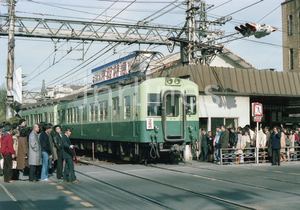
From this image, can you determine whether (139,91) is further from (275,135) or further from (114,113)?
(275,135)

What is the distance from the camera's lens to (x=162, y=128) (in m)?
15.7

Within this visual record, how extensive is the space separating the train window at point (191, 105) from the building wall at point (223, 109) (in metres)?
2.91

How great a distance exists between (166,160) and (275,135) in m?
5.12

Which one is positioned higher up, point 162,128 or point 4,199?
point 162,128

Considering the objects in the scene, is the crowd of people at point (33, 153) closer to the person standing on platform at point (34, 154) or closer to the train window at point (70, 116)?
the person standing on platform at point (34, 154)

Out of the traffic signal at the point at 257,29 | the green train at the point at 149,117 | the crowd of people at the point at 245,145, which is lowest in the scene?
the crowd of people at the point at 245,145

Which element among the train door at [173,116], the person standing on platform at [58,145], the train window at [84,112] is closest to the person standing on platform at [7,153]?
the person standing on platform at [58,145]

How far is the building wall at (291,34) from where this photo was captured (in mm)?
42062

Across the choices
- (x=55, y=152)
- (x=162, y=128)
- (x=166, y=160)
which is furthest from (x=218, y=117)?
(x=55, y=152)

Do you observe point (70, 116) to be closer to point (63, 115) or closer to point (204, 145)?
point (63, 115)

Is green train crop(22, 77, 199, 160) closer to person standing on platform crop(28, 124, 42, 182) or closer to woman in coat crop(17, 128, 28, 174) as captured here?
person standing on platform crop(28, 124, 42, 182)

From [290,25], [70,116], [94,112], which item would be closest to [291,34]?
[290,25]

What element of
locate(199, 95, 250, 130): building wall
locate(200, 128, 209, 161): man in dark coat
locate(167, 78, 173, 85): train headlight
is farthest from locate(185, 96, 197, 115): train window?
locate(199, 95, 250, 130): building wall

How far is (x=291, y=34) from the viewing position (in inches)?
1693
